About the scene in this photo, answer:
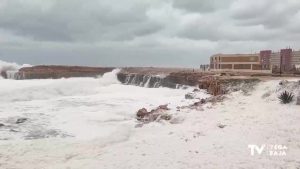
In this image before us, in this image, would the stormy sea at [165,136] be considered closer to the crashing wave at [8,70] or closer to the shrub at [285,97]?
the shrub at [285,97]

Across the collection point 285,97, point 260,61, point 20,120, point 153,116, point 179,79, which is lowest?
point 20,120

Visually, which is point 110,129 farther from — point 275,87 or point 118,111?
point 275,87

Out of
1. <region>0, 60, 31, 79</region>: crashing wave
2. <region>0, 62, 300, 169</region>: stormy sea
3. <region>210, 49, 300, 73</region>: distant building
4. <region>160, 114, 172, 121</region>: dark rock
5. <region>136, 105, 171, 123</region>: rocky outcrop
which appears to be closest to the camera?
<region>0, 62, 300, 169</region>: stormy sea

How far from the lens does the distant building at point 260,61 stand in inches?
1844

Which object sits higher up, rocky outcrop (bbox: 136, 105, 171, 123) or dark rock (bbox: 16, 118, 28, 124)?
rocky outcrop (bbox: 136, 105, 171, 123)

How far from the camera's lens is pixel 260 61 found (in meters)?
48.7

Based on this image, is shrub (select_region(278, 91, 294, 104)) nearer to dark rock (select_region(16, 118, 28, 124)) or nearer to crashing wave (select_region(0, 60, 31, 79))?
dark rock (select_region(16, 118, 28, 124))

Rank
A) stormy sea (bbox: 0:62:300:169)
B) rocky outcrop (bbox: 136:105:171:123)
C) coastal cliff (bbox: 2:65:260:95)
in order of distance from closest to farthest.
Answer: stormy sea (bbox: 0:62:300:169) < rocky outcrop (bbox: 136:105:171:123) < coastal cliff (bbox: 2:65:260:95)

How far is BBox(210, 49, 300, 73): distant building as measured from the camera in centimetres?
4683

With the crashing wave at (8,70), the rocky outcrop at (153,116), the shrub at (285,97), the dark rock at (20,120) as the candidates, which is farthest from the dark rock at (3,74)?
the shrub at (285,97)

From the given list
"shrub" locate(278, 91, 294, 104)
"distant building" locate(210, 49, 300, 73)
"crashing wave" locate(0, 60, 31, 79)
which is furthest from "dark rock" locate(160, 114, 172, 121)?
"crashing wave" locate(0, 60, 31, 79)

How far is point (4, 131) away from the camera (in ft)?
43.2

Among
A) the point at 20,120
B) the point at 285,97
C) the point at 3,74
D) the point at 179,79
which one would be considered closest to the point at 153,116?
the point at 285,97

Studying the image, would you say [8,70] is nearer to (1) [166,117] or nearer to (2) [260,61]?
(2) [260,61]
